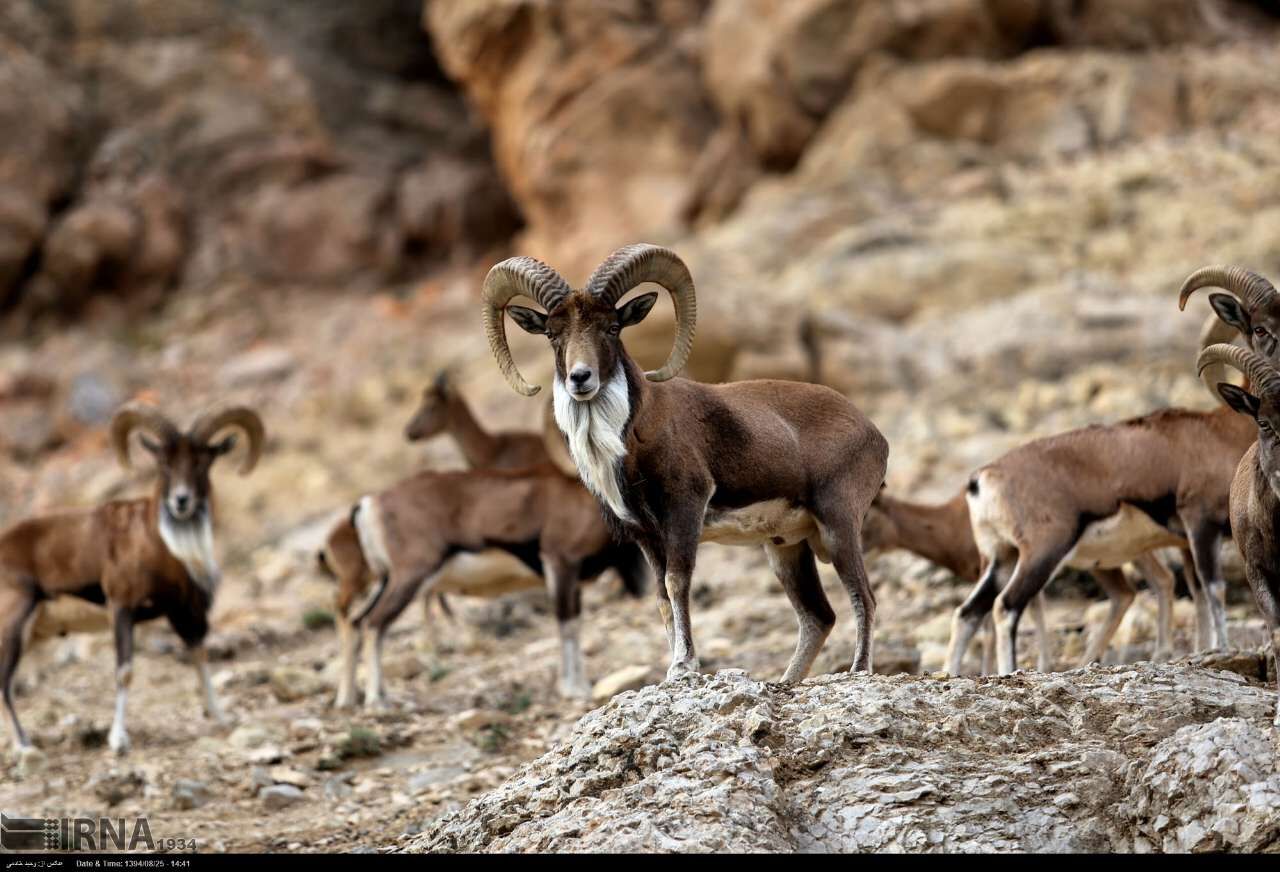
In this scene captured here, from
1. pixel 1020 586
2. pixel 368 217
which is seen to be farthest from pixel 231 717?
pixel 368 217

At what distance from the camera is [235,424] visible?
13.8 metres

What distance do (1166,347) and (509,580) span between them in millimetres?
10161

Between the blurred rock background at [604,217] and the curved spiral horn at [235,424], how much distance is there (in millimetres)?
2425

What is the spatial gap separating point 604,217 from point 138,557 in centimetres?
1759

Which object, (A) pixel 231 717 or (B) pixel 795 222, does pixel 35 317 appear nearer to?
(B) pixel 795 222

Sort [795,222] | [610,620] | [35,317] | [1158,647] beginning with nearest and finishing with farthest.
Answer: [1158,647] → [610,620] → [795,222] → [35,317]

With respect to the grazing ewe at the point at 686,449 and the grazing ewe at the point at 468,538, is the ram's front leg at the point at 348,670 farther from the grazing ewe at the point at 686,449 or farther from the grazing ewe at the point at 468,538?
the grazing ewe at the point at 686,449

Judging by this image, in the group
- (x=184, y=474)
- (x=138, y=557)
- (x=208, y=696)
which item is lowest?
(x=208, y=696)

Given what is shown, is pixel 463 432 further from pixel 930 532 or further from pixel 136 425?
pixel 930 532

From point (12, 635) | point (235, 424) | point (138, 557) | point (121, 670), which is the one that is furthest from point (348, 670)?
point (12, 635)

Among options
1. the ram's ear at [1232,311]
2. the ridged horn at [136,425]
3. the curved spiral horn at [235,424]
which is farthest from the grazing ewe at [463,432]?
the ram's ear at [1232,311]

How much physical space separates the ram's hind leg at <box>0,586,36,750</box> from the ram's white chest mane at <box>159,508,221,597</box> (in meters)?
1.39

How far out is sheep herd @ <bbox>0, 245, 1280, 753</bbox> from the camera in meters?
7.25

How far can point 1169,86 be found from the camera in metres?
25.7
